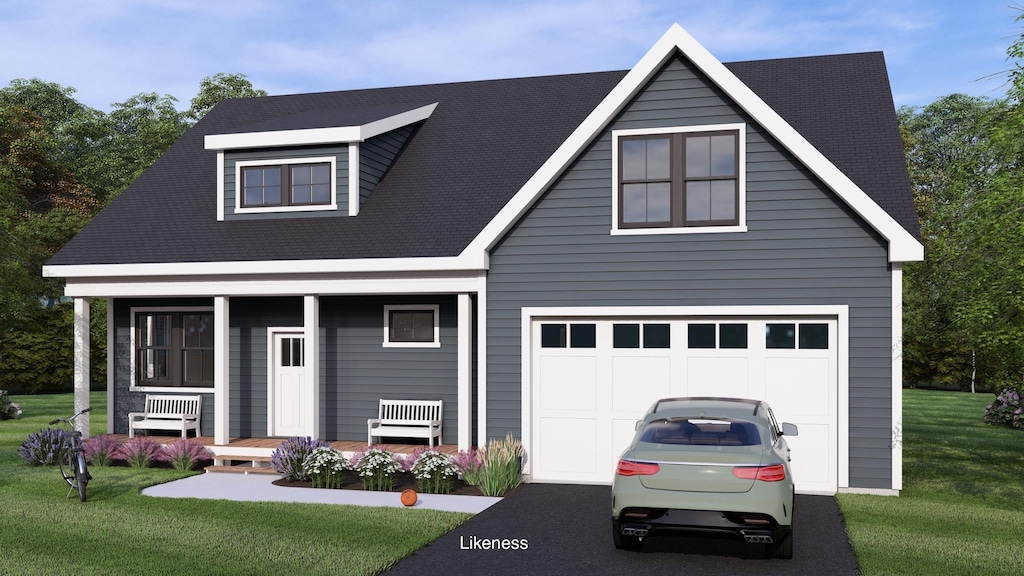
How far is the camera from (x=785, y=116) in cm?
1633

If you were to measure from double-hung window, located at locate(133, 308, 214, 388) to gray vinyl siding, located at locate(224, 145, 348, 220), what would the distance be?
83.9 inches

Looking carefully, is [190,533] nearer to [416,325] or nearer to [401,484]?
[401,484]

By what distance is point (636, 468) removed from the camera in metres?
8.79

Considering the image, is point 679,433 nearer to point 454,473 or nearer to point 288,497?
point 454,473

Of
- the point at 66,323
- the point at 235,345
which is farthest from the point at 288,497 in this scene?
the point at 66,323

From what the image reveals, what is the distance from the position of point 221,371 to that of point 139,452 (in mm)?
1865

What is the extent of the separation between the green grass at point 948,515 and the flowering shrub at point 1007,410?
417cm

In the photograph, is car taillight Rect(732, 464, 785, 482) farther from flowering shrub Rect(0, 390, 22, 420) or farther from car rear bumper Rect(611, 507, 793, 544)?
flowering shrub Rect(0, 390, 22, 420)

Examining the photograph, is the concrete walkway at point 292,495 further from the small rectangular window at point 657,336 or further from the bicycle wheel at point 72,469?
the small rectangular window at point 657,336

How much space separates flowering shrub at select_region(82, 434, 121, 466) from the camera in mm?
15438

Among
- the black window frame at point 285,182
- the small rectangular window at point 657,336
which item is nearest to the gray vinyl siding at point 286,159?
the black window frame at point 285,182

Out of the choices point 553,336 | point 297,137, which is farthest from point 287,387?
point 553,336

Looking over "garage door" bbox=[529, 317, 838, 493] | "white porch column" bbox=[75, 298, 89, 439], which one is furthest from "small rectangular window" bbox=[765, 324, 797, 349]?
"white porch column" bbox=[75, 298, 89, 439]

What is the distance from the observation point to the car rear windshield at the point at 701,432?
30.1 ft
